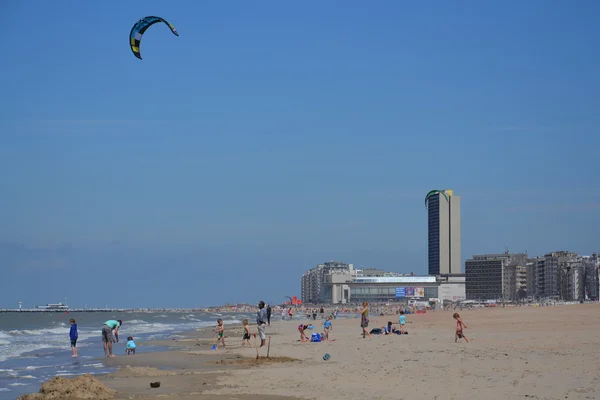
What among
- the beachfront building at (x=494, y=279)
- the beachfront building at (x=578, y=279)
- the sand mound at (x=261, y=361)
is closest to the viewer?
the sand mound at (x=261, y=361)

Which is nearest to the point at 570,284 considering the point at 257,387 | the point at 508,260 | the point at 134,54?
the point at 508,260

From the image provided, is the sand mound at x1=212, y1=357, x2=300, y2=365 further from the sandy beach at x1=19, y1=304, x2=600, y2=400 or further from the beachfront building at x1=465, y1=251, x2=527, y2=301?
the beachfront building at x1=465, y1=251, x2=527, y2=301

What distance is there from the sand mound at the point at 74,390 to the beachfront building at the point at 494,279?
173 meters

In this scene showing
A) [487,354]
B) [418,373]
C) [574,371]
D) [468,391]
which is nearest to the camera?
[468,391]

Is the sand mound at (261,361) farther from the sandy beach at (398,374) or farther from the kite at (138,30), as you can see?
the kite at (138,30)

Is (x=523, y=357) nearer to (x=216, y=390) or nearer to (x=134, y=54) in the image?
(x=216, y=390)

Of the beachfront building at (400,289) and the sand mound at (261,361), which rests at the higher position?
the beachfront building at (400,289)

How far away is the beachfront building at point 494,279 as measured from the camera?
592ft

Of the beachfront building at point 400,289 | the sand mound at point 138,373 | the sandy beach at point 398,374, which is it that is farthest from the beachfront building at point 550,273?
the sand mound at point 138,373

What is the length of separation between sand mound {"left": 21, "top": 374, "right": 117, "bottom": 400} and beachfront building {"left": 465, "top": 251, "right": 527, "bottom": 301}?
568 feet

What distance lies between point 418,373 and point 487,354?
11.8 ft

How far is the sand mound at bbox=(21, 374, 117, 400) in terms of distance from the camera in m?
11.9

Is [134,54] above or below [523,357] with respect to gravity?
above

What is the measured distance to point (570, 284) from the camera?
157 meters
